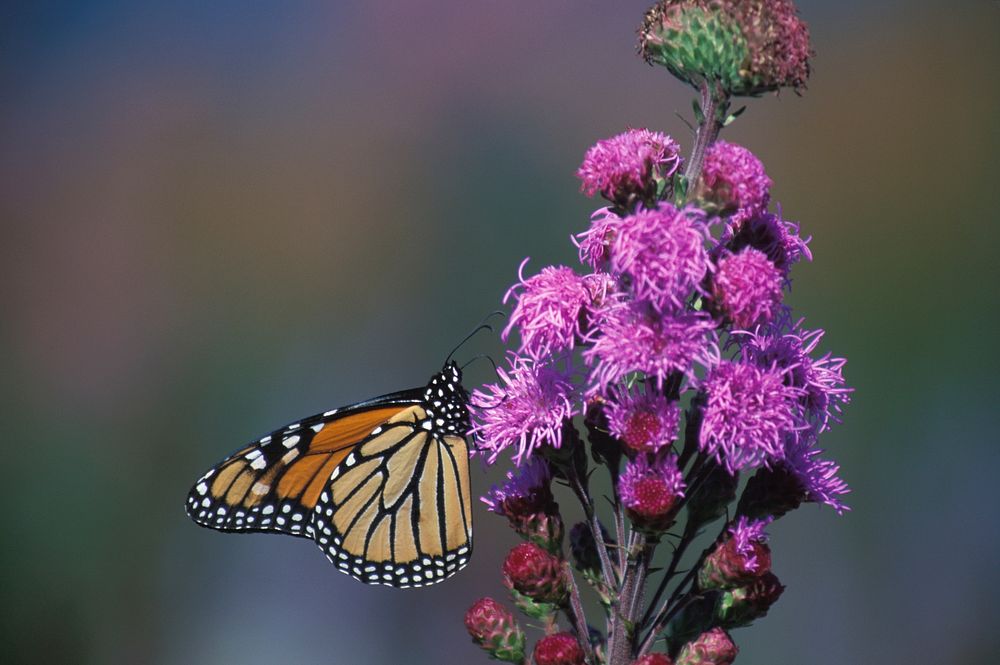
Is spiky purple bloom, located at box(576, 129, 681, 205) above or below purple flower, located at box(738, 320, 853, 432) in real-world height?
above

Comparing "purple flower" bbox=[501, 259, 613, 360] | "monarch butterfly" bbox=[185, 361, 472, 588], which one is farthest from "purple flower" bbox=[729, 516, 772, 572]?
"monarch butterfly" bbox=[185, 361, 472, 588]

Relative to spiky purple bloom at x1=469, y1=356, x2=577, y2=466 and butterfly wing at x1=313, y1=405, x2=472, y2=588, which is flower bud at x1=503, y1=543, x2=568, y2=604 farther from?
butterfly wing at x1=313, y1=405, x2=472, y2=588

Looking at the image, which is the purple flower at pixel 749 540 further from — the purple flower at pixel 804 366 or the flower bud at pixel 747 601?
the purple flower at pixel 804 366

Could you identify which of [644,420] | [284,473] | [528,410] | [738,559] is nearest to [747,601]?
[738,559]

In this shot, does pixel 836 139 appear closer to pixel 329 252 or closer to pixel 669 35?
pixel 329 252

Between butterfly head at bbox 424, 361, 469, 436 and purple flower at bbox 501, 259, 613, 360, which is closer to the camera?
purple flower at bbox 501, 259, 613, 360

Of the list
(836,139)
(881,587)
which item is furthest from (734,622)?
(836,139)

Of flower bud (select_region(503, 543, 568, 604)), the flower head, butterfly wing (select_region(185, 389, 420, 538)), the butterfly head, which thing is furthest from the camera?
the butterfly head
